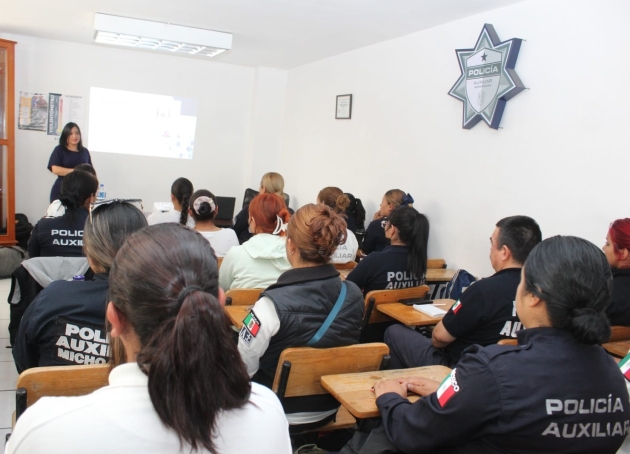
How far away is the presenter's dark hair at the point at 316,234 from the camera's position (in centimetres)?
195

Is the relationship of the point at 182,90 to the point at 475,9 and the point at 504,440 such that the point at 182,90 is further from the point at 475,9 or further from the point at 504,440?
the point at 504,440

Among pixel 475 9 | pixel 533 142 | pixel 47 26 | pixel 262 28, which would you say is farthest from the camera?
pixel 47 26

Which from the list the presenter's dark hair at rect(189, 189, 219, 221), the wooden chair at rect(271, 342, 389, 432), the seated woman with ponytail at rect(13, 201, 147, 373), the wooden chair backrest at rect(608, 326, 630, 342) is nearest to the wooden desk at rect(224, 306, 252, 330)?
the wooden chair at rect(271, 342, 389, 432)

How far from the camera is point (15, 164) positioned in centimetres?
640

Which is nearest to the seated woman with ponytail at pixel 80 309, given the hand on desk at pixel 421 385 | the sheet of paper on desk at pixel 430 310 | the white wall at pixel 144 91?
the hand on desk at pixel 421 385

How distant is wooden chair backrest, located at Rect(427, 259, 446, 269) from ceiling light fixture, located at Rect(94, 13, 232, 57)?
318 cm

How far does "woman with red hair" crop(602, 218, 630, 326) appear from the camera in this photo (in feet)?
8.39

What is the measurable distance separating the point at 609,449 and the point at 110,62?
22.8 ft

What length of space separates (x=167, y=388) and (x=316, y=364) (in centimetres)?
106

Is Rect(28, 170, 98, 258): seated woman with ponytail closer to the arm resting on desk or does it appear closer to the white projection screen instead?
the arm resting on desk

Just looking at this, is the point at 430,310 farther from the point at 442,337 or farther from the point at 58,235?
the point at 58,235

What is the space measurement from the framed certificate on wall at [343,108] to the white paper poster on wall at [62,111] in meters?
3.34

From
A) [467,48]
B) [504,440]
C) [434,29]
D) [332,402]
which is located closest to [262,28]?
[434,29]

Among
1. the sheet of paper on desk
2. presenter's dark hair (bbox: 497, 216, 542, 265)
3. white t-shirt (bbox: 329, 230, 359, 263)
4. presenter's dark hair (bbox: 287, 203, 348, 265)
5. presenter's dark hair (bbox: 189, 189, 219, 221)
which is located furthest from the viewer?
white t-shirt (bbox: 329, 230, 359, 263)
